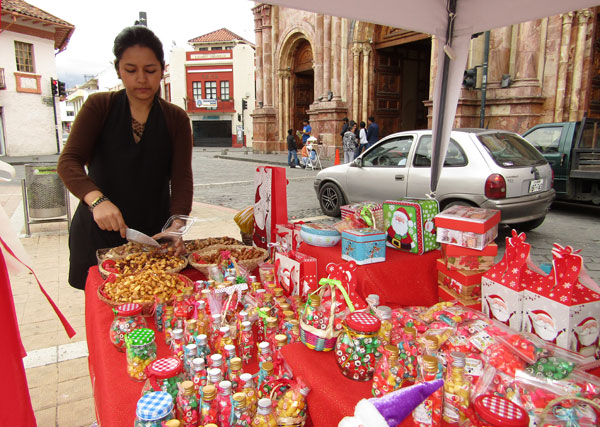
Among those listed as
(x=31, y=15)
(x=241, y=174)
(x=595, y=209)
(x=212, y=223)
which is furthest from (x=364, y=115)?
(x=31, y=15)

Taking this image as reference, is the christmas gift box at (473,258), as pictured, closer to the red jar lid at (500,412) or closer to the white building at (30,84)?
the red jar lid at (500,412)

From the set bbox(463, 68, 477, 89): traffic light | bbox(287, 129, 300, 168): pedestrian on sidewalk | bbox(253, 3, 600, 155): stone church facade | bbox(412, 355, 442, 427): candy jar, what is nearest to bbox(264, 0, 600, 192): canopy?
bbox(412, 355, 442, 427): candy jar

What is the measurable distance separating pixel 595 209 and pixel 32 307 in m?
10.7

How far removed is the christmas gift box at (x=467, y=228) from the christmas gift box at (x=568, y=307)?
495 millimetres

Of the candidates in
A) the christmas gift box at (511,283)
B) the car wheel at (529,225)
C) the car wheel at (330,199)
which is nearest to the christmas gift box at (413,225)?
the christmas gift box at (511,283)

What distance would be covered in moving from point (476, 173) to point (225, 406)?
5486 millimetres

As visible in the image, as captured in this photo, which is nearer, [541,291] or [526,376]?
[526,376]

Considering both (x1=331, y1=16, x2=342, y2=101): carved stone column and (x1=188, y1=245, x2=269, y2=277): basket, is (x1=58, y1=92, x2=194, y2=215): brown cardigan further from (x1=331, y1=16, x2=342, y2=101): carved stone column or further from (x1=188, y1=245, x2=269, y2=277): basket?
(x1=331, y1=16, x2=342, y2=101): carved stone column

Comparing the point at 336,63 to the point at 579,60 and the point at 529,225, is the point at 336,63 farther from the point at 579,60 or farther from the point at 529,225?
the point at 529,225

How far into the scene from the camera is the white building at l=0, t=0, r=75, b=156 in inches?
1008

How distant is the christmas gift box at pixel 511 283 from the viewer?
1.77m

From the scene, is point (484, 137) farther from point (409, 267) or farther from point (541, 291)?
point (541, 291)

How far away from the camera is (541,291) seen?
1.68 meters

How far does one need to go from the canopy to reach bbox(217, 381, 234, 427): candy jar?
6.82 ft
